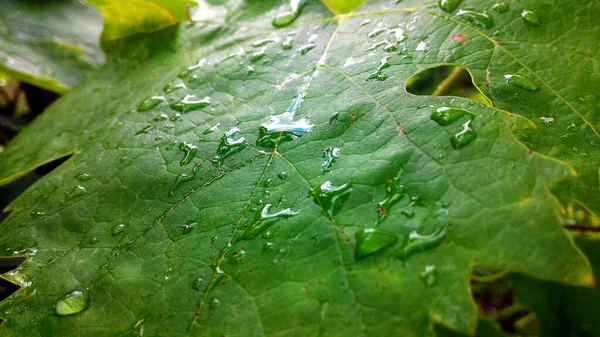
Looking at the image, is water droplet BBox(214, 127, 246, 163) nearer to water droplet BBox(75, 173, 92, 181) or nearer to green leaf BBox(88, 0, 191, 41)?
water droplet BBox(75, 173, 92, 181)

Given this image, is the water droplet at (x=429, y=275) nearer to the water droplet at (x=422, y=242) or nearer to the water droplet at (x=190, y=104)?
the water droplet at (x=422, y=242)

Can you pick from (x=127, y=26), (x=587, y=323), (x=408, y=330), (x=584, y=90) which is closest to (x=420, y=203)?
(x=408, y=330)

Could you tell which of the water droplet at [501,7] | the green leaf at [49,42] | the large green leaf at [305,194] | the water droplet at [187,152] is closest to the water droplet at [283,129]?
the large green leaf at [305,194]

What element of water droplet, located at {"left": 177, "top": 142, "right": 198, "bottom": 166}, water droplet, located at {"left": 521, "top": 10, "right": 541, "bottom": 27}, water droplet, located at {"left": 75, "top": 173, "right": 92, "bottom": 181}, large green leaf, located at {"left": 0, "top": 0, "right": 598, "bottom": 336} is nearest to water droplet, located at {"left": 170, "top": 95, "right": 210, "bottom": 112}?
large green leaf, located at {"left": 0, "top": 0, "right": 598, "bottom": 336}

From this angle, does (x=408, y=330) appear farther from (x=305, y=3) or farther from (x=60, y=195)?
(x=305, y=3)

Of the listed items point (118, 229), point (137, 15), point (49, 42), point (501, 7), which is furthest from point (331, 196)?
point (49, 42)

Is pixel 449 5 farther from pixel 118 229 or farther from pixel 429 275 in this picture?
pixel 118 229
